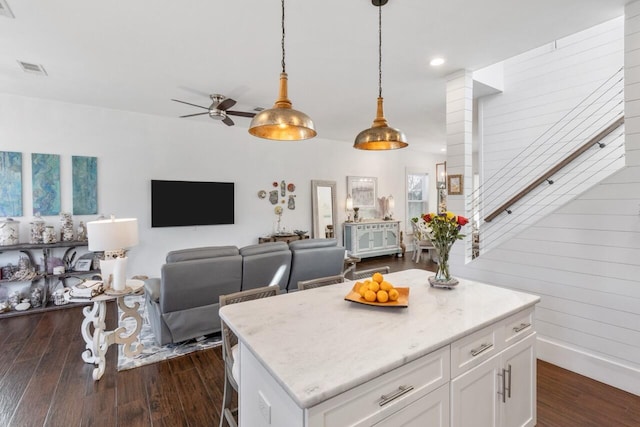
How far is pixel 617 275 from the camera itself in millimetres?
2352

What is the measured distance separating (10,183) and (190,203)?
2.27 meters

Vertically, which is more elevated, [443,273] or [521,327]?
[443,273]

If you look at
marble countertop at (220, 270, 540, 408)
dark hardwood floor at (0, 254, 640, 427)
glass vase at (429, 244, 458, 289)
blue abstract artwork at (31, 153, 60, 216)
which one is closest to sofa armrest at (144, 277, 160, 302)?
dark hardwood floor at (0, 254, 640, 427)

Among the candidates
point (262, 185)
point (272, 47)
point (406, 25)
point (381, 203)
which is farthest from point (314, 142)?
point (406, 25)

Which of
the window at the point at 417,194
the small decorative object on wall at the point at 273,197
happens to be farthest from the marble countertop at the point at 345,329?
the window at the point at 417,194

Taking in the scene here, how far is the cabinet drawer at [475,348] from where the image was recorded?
1354mm

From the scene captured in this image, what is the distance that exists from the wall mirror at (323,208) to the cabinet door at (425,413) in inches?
216

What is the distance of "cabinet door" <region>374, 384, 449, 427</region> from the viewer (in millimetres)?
1130

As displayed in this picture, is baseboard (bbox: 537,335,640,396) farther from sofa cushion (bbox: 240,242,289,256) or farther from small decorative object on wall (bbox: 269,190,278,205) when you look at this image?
small decorative object on wall (bbox: 269,190,278,205)

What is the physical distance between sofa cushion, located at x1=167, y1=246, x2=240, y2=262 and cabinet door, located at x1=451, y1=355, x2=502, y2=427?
92.8 inches

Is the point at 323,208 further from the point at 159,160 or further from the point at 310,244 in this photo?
the point at 159,160

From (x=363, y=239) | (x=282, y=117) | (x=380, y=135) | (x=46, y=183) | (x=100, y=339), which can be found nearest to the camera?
(x=282, y=117)

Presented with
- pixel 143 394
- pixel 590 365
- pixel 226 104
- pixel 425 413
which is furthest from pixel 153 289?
pixel 590 365

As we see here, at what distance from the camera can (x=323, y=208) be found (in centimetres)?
692
